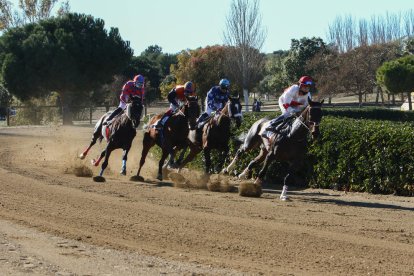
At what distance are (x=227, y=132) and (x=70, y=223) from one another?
7.34 m

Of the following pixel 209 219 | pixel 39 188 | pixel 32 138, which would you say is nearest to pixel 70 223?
pixel 209 219

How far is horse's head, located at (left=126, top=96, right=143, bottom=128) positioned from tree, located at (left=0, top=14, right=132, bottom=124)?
1521 inches

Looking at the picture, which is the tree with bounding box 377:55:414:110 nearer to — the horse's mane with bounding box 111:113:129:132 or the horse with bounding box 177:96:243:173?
the horse with bounding box 177:96:243:173

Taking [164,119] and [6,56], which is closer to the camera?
[164,119]

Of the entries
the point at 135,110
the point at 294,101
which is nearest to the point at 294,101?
the point at 294,101

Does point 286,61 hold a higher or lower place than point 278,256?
higher

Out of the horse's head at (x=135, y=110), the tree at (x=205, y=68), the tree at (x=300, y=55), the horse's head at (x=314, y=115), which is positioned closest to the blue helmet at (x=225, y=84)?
the horse's head at (x=135, y=110)

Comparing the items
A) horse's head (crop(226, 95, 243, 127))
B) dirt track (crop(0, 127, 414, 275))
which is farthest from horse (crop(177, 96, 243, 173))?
dirt track (crop(0, 127, 414, 275))

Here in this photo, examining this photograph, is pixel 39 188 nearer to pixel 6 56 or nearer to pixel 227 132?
pixel 227 132

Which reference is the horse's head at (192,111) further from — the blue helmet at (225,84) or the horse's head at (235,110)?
the horse's head at (235,110)

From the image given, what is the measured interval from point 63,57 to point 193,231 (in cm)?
4714

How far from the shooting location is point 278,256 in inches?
380

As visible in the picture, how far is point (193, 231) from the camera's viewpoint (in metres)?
11.3

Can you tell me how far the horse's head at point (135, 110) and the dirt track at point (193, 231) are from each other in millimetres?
1707
